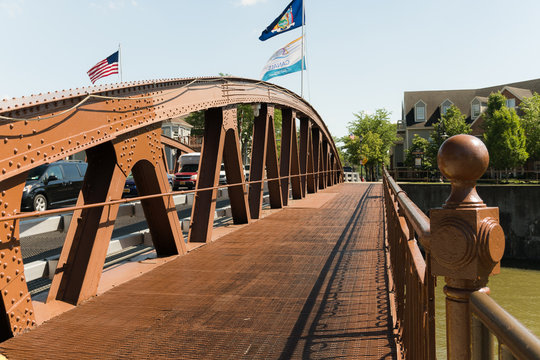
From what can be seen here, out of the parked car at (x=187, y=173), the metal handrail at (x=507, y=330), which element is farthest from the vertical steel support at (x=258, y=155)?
the parked car at (x=187, y=173)

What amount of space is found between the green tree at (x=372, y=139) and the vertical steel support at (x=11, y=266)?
61417mm

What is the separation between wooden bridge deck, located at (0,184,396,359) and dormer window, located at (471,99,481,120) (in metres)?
57.9

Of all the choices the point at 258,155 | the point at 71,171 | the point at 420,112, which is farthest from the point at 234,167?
the point at 420,112

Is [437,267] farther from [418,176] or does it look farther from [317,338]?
[418,176]

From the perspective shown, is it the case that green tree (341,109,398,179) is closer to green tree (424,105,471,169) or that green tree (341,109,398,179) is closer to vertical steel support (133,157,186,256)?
green tree (424,105,471,169)

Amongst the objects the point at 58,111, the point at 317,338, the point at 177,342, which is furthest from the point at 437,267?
the point at 58,111

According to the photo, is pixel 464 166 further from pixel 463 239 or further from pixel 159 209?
pixel 159 209

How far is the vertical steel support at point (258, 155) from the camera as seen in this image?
10.9 metres

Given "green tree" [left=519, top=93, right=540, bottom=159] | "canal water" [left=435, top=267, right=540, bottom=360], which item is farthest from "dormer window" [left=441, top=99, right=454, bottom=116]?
"canal water" [left=435, top=267, right=540, bottom=360]

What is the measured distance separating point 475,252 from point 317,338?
2582mm

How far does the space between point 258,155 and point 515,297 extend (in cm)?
1571

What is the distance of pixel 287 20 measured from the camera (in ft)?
72.7

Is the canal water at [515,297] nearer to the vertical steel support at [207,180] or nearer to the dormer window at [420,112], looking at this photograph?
the vertical steel support at [207,180]

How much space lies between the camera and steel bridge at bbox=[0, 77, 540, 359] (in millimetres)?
1512
